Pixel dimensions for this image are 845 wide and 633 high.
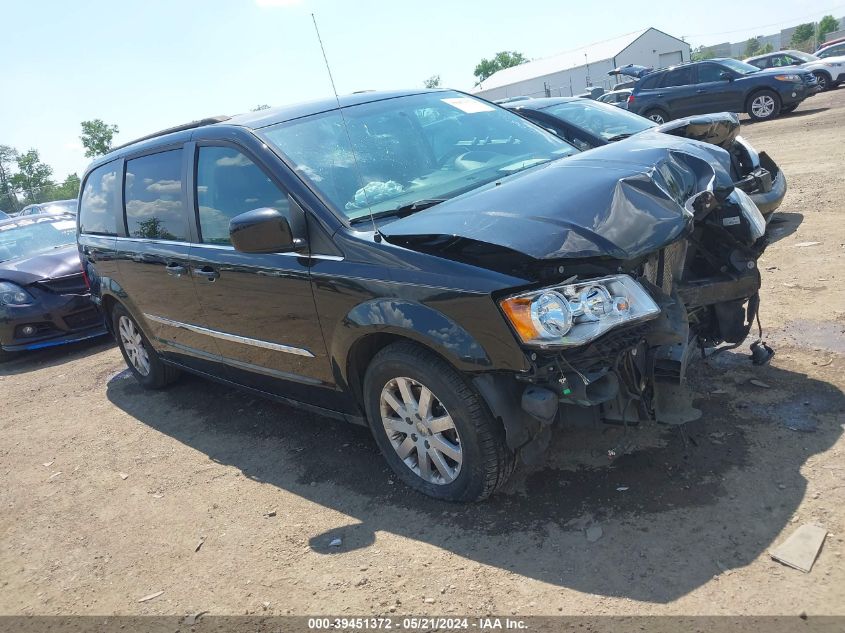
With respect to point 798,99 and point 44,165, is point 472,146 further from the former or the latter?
point 44,165

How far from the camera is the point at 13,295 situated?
7602 millimetres

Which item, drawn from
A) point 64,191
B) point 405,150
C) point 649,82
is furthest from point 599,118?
point 64,191

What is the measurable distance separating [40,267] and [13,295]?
1.41 feet

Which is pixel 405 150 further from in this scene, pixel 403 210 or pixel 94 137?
pixel 94 137

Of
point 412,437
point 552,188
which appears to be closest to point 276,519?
point 412,437

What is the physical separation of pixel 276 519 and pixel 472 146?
2.40 meters

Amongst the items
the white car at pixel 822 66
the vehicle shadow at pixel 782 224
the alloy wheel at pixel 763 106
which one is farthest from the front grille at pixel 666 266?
the white car at pixel 822 66

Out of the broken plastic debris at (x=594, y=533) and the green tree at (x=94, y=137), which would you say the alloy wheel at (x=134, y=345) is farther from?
the green tree at (x=94, y=137)

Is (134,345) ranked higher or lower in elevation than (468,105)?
lower

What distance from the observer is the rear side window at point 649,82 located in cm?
1850

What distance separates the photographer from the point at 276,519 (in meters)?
3.55

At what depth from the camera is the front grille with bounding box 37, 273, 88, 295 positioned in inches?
301

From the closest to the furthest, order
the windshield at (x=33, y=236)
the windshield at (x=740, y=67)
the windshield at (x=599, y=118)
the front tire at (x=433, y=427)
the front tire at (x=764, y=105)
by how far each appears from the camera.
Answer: the front tire at (x=433, y=427)
the windshield at (x=599, y=118)
the windshield at (x=33, y=236)
the front tire at (x=764, y=105)
the windshield at (x=740, y=67)

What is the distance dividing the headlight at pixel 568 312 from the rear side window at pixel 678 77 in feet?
56.8
